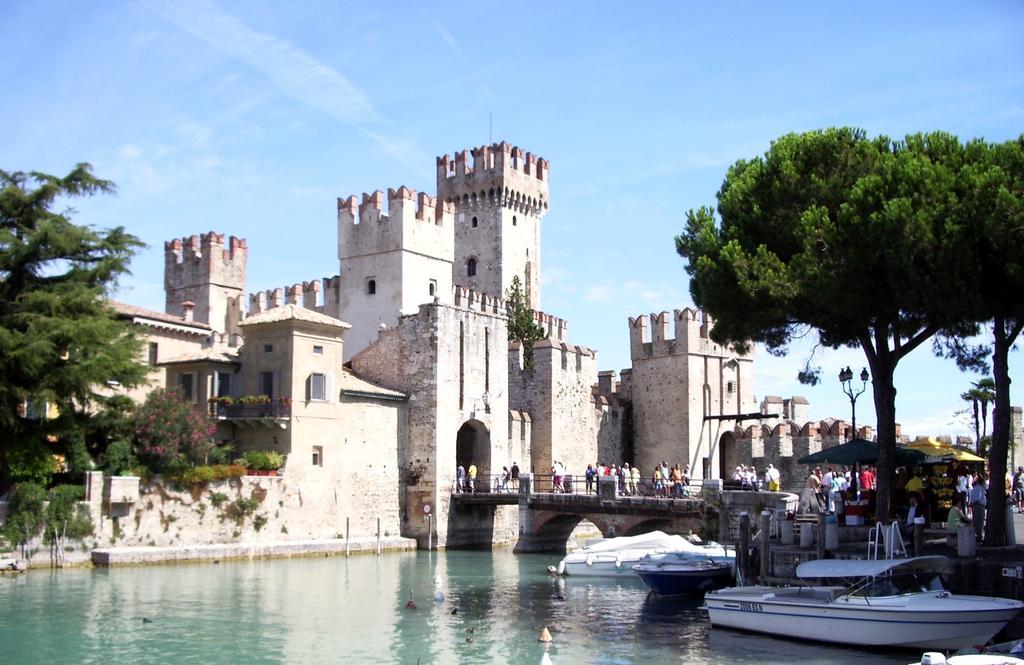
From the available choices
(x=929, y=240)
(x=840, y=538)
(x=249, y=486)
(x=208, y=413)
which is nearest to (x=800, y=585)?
(x=840, y=538)

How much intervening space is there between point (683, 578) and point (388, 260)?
874 inches

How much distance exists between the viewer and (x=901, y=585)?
1828 centimetres

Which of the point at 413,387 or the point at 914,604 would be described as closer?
the point at 914,604

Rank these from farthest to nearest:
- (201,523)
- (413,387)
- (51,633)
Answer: (413,387)
(201,523)
(51,633)

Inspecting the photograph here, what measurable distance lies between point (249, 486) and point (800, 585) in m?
17.0

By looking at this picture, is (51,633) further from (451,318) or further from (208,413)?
(451,318)

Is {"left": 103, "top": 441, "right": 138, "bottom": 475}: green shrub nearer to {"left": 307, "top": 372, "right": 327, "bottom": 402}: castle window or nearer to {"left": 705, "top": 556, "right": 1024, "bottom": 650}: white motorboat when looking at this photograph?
{"left": 307, "top": 372, "right": 327, "bottom": 402}: castle window

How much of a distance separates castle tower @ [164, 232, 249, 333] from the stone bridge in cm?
1450

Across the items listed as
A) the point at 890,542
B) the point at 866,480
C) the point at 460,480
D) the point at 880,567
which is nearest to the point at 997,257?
the point at 890,542

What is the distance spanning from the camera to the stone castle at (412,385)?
115 feet

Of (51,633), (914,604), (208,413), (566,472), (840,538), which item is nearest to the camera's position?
(914,604)

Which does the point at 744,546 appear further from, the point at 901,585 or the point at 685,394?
the point at 685,394

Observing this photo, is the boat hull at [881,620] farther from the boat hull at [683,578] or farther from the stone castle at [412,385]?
the stone castle at [412,385]

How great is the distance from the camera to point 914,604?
17.6 metres
